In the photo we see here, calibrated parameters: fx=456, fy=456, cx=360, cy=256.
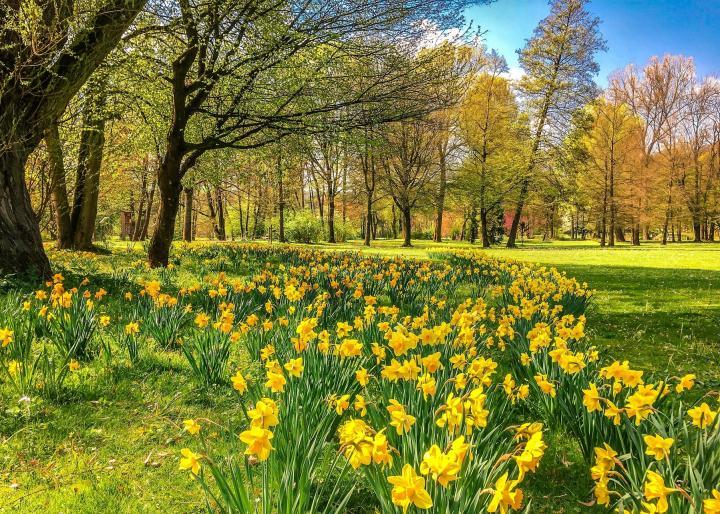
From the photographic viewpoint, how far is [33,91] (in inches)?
229

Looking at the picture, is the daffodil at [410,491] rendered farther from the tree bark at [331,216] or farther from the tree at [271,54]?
the tree bark at [331,216]

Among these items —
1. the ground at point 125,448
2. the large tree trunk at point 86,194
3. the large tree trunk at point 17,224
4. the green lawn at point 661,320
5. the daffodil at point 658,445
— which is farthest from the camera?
the large tree trunk at point 86,194

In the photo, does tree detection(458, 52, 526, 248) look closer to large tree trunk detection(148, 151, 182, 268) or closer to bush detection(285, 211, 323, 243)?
bush detection(285, 211, 323, 243)

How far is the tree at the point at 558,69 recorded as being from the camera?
995 inches

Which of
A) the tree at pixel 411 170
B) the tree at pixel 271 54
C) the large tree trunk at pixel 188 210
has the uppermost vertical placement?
the tree at pixel 411 170

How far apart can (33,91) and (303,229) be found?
76.4 ft

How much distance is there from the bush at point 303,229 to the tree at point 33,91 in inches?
901

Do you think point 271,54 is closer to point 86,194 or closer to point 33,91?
point 33,91

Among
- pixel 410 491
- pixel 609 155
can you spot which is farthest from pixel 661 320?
pixel 609 155

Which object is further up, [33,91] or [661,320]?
[33,91]

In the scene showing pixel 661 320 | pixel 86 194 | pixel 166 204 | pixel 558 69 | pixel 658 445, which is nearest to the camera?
pixel 658 445

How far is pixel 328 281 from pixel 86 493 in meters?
4.26

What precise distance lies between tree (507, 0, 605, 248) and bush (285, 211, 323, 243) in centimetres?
1264

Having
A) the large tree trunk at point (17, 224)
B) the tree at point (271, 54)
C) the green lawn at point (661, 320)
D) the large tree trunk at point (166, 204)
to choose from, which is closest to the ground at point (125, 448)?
the green lawn at point (661, 320)
